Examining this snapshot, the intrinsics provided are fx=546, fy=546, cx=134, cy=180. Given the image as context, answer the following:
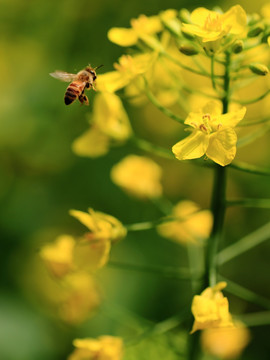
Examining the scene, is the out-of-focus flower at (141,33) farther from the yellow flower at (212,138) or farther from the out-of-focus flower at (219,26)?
the yellow flower at (212,138)

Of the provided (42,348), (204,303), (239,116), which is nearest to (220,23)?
(239,116)

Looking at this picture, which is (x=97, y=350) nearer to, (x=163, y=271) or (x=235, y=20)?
(x=163, y=271)

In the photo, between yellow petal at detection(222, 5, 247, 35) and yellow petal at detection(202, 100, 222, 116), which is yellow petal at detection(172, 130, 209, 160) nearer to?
yellow petal at detection(202, 100, 222, 116)

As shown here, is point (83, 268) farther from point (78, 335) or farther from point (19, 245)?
point (19, 245)

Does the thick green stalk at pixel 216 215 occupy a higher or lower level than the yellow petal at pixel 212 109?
lower

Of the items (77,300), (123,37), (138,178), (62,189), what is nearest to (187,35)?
(123,37)

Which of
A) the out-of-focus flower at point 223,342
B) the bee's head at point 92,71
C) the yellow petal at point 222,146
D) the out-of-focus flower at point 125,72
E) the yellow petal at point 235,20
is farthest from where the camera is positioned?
the out-of-focus flower at point 223,342

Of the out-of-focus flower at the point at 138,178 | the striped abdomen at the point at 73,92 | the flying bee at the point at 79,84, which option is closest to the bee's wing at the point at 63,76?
the flying bee at the point at 79,84
